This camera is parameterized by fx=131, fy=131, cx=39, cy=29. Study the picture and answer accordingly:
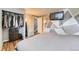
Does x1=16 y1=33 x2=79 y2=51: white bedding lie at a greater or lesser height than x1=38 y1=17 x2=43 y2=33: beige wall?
lesser

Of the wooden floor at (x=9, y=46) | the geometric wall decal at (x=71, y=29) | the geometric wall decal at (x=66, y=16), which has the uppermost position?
the geometric wall decal at (x=66, y=16)

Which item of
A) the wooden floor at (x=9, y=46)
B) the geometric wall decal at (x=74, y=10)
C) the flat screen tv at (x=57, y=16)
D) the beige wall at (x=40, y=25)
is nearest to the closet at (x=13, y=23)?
the wooden floor at (x=9, y=46)

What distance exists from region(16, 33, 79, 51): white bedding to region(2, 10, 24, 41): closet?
0.54 feet

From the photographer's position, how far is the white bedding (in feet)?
7.23

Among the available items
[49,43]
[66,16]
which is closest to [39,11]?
[66,16]

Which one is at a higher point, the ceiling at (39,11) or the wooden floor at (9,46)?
the ceiling at (39,11)

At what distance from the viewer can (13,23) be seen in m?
2.26

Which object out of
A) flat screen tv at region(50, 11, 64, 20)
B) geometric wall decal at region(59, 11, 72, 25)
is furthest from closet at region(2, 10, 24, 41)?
geometric wall decal at region(59, 11, 72, 25)

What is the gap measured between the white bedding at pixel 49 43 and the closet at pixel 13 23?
0.16m

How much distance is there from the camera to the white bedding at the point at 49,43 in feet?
7.23

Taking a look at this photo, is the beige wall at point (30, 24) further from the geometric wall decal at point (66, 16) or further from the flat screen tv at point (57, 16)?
the geometric wall decal at point (66, 16)

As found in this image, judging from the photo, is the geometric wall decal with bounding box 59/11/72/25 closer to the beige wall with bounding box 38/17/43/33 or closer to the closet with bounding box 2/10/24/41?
the beige wall with bounding box 38/17/43/33
